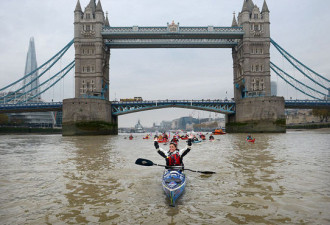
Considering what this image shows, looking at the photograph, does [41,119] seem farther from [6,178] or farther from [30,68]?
[6,178]

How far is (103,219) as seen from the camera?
5914 mm

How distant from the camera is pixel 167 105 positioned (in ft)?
206

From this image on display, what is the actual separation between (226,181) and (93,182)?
16.0 feet

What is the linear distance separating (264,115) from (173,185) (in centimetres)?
4996

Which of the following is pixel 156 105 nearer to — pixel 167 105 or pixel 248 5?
pixel 167 105

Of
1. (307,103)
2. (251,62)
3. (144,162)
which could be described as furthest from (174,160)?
(307,103)

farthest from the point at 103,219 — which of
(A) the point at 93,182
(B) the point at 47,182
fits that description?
(B) the point at 47,182

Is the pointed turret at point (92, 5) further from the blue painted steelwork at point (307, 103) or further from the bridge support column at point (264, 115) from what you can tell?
the blue painted steelwork at point (307, 103)

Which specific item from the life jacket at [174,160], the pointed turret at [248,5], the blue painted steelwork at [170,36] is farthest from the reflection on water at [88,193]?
the pointed turret at [248,5]

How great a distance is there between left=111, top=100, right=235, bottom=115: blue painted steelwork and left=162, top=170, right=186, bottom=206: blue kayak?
5364 centimetres

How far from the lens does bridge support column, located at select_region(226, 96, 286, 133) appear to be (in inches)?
2079

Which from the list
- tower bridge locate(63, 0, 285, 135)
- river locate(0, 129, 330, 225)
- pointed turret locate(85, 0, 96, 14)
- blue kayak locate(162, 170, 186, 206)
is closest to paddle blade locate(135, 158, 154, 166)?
river locate(0, 129, 330, 225)

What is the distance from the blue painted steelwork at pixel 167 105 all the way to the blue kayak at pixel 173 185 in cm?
5364

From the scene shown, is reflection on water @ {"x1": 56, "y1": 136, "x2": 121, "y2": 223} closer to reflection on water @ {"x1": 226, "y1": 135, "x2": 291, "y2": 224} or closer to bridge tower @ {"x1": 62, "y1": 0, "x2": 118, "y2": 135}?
reflection on water @ {"x1": 226, "y1": 135, "x2": 291, "y2": 224}
